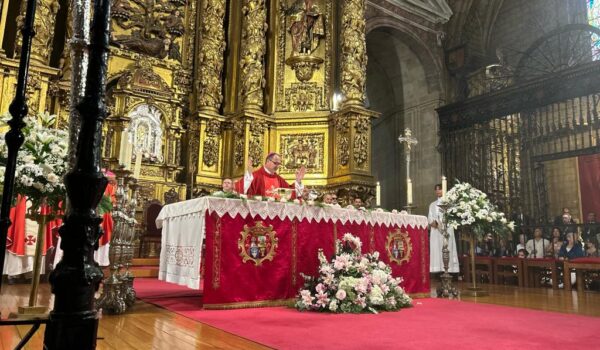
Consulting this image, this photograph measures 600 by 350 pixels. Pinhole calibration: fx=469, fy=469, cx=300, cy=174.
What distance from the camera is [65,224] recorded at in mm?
1473

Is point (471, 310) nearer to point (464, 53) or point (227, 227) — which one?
point (227, 227)

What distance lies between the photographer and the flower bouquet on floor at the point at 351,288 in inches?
201

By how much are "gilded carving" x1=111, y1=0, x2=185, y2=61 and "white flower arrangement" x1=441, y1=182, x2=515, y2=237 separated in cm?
689

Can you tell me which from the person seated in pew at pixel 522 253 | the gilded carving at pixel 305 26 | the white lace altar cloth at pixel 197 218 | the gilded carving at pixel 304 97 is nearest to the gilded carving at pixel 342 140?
the gilded carving at pixel 304 97

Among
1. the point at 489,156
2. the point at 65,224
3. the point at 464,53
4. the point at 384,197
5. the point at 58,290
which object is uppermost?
the point at 464,53

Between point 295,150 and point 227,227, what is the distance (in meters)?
5.35

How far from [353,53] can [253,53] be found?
2.23 m

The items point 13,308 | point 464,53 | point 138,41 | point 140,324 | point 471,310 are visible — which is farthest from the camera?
point 464,53

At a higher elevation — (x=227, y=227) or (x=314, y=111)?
(x=314, y=111)

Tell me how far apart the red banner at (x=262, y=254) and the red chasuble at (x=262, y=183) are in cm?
119

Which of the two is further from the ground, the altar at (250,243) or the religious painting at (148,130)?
the religious painting at (148,130)

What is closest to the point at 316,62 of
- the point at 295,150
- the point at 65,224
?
the point at 295,150

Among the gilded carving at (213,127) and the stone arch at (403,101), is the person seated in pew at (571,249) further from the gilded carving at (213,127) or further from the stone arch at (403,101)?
the gilded carving at (213,127)

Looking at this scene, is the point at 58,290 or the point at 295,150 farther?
the point at 295,150
